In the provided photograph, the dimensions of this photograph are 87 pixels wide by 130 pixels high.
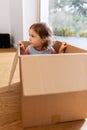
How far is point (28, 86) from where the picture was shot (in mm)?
952

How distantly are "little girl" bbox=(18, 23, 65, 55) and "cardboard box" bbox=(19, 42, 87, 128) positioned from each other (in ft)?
1.87

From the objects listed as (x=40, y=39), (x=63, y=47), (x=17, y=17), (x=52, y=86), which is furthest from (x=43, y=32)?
(x=17, y=17)

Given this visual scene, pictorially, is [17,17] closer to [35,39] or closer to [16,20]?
[16,20]

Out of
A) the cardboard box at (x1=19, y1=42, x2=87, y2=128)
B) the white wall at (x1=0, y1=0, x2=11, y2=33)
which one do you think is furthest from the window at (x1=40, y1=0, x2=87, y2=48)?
the cardboard box at (x1=19, y1=42, x2=87, y2=128)

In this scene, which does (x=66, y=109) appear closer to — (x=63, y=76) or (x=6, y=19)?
(x=63, y=76)

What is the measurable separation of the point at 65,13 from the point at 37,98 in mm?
2029

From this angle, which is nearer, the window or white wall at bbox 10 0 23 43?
the window

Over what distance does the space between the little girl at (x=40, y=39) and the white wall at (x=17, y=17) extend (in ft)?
5.46

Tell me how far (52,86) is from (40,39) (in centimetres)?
66

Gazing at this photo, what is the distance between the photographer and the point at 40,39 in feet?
5.13

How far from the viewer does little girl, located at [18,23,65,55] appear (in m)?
1.56

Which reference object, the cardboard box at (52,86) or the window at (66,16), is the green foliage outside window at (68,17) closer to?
the window at (66,16)

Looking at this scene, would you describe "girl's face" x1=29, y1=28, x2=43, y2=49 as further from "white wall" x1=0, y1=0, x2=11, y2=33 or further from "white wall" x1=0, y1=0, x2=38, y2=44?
"white wall" x1=0, y1=0, x2=11, y2=33

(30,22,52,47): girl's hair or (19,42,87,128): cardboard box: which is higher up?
(30,22,52,47): girl's hair
